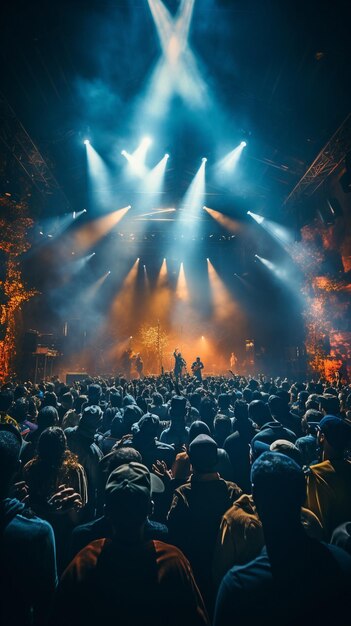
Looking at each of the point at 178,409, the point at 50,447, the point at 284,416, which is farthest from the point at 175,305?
the point at 50,447

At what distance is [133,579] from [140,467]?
1.45 ft

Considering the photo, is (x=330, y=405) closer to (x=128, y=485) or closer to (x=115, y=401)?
(x=115, y=401)

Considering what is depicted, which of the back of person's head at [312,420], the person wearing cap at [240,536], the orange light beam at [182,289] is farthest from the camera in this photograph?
the orange light beam at [182,289]

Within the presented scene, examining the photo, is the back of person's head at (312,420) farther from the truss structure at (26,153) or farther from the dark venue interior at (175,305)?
the truss structure at (26,153)

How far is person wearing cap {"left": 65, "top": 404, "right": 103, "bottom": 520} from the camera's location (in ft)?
9.86

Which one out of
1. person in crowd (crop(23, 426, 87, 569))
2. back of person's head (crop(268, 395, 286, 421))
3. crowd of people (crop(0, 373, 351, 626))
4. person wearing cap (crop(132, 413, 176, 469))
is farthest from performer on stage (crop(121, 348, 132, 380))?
person in crowd (crop(23, 426, 87, 569))

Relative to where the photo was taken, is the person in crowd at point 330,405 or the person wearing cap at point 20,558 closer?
the person wearing cap at point 20,558

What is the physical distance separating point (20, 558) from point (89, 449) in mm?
1802

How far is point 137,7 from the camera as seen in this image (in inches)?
434

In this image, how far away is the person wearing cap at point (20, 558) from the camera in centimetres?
148

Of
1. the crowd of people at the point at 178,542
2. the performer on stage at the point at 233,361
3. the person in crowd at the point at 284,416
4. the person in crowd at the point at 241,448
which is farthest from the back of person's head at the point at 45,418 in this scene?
the performer on stage at the point at 233,361

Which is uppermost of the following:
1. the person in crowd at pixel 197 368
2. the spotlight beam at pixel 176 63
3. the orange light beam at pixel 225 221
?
the orange light beam at pixel 225 221

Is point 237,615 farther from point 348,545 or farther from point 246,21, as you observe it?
point 246,21

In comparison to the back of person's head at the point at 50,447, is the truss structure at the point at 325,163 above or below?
above
